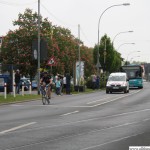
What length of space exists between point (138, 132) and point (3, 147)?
12.8ft

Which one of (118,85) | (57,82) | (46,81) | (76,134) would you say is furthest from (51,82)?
(118,85)

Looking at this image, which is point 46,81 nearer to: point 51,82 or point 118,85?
point 51,82

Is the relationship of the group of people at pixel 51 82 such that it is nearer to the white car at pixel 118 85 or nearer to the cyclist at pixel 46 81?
the cyclist at pixel 46 81

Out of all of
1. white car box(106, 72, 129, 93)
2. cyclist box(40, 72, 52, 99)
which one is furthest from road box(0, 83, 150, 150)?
white car box(106, 72, 129, 93)

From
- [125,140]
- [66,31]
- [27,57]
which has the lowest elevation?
[125,140]

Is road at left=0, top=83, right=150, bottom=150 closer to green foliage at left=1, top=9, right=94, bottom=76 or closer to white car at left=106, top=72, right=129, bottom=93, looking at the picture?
white car at left=106, top=72, right=129, bottom=93

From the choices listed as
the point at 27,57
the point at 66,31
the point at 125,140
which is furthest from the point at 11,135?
the point at 66,31

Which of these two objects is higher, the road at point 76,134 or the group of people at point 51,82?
Result: the group of people at point 51,82

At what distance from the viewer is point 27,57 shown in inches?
2092

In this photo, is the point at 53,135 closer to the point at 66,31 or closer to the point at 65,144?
the point at 65,144

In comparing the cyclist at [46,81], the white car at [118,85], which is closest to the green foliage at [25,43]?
the white car at [118,85]

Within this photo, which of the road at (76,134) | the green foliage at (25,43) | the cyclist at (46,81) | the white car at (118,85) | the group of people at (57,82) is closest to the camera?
the road at (76,134)

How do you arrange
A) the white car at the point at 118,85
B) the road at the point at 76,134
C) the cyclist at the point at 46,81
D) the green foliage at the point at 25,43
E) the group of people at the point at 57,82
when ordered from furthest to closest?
the green foliage at the point at 25,43 → the white car at the point at 118,85 → the group of people at the point at 57,82 → the cyclist at the point at 46,81 → the road at the point at 76,134

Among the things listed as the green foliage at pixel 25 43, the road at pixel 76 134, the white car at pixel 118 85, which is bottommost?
the road at pixel 76 134
